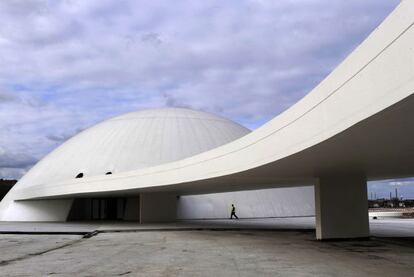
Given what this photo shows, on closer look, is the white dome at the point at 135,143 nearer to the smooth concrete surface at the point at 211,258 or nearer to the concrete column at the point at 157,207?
the concrete column at the point at 157,207

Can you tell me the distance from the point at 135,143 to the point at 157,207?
9.53 m

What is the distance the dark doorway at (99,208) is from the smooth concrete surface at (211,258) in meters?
26.9

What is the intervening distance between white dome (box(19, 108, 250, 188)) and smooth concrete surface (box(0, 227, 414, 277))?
22.5m

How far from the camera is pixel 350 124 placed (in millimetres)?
10031

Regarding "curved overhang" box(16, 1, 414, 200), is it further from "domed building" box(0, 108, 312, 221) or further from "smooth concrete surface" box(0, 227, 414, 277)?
"domed building" box(0, 108, 312, 221)

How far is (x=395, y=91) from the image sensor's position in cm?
799

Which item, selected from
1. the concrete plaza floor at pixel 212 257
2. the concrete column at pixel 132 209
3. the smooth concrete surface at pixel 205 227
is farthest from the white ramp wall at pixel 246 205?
the concrete plaza floor at pixel 212 257

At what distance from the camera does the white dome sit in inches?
1735

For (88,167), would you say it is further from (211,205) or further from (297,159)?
(297,159)

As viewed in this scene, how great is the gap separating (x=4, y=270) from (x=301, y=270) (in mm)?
7309

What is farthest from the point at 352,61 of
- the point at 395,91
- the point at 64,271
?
the point at 64,271

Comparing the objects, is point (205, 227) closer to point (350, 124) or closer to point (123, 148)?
point (123, 148)

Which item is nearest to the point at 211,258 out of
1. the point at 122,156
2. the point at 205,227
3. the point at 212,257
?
the point at 212,257

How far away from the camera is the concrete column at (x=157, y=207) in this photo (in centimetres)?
3800
